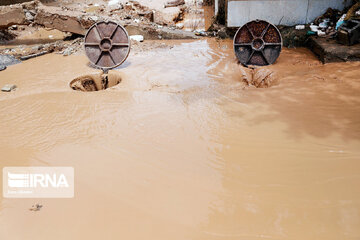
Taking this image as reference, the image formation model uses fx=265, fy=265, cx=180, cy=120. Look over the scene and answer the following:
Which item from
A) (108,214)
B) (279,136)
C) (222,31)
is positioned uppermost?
(222,31)

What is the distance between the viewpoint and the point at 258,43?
20.6ft

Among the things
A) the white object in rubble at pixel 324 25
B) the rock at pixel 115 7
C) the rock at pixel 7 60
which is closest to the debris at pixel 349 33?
the white object in rubble at pixel 324 25

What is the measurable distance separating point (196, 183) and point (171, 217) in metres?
0.55

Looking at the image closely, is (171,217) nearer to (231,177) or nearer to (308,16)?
(231,177)

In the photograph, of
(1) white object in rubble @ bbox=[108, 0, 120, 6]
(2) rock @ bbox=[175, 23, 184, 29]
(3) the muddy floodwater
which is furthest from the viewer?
(1) white object in rubble @ bbox=[108, 0, 120, 6]

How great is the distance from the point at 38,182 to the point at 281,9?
760cm

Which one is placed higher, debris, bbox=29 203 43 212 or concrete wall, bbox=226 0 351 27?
concrete wall, bbox=226 0 351 27

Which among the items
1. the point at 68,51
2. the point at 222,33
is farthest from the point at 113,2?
the point at 222,33

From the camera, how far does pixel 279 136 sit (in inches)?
147

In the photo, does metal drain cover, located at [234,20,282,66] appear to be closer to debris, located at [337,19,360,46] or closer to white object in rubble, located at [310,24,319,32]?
debris, located at [337,19,360,46]

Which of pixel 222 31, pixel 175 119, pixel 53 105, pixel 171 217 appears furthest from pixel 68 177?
pixel 222 31

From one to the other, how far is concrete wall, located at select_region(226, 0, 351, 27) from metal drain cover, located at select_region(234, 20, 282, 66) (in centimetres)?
204

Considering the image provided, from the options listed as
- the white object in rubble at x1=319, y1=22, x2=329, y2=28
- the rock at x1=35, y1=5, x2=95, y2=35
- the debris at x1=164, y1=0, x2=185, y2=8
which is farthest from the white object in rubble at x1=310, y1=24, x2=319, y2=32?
the debris at x1=164, y1=0, x2=185, y2=8

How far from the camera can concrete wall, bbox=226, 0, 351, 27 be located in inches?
295
